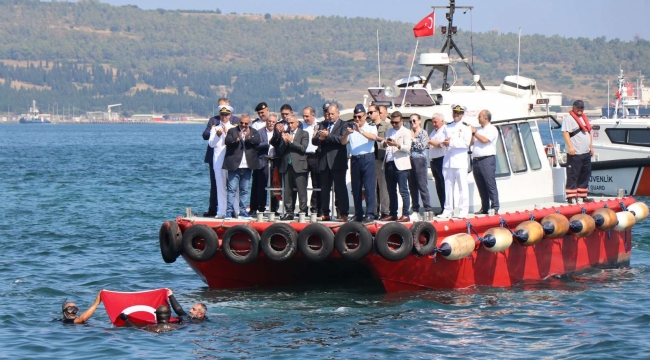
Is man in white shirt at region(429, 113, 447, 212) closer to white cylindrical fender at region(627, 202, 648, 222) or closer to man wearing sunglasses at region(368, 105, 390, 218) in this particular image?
man wearing sunglasses at region(368, 105, 390, 218)

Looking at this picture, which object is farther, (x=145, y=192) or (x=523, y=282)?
(x=145, y=192)

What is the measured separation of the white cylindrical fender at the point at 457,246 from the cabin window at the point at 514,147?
313 cm

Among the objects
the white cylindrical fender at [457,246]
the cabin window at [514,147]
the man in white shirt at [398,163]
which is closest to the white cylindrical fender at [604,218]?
the cabin window at [514,147]

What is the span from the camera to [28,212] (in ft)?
94.8

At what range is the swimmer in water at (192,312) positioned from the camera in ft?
42.9

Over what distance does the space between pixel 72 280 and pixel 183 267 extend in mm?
2036

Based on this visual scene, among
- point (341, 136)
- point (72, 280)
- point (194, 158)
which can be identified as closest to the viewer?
point (341, 136)

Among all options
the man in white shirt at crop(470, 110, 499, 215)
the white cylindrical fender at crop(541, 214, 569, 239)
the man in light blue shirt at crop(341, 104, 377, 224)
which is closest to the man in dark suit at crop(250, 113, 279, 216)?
the man in light blue shirt at crop(341, 104, 377, 224)

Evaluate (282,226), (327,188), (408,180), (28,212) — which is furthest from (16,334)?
(28,212)

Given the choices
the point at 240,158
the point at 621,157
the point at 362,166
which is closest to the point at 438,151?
the point at 362,166

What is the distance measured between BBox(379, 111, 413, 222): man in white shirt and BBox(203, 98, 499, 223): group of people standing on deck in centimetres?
1

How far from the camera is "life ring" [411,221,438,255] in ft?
44.0

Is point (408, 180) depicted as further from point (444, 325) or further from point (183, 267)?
point (183, 267)

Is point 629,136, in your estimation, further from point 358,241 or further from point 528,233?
point 358,241
